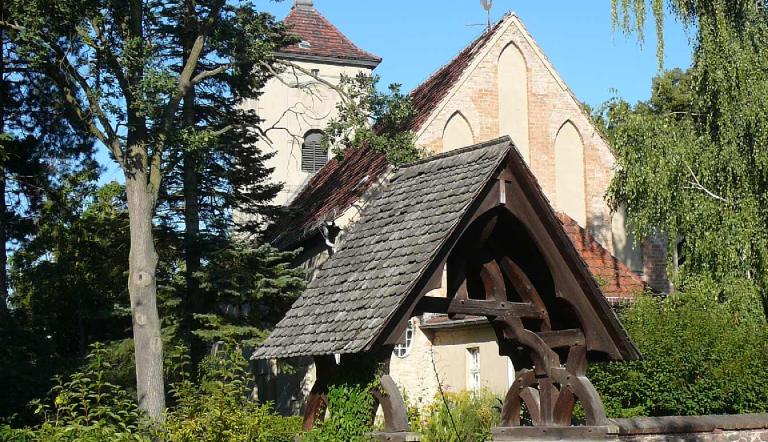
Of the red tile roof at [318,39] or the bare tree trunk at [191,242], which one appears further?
the red tile roof at [318,39]

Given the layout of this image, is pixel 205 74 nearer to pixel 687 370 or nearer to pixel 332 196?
pixel 332 196

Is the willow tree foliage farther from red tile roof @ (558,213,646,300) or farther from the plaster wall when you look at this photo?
the plaster wall

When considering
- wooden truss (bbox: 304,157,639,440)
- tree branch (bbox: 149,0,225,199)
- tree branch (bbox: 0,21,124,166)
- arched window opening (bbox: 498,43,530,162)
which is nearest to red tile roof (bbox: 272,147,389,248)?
arched window opening (bbox: 498,43,530,162)

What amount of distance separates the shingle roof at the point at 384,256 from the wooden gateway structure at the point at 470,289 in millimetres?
14

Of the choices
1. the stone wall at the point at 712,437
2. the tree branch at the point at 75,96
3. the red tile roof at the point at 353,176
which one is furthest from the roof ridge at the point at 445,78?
the stone wall at the point at 712,437

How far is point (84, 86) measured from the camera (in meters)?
19.8

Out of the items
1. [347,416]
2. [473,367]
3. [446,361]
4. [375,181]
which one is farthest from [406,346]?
[347,416]

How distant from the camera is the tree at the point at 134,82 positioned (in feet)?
61.3

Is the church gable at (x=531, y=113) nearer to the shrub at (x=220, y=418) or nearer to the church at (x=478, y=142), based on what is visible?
the church at (x=478, y=142)

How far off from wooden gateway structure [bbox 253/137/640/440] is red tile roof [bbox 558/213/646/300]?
530 inches

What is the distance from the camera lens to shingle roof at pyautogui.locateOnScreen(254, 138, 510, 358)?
339 inches

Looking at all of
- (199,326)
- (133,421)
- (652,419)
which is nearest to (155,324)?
(199,326)

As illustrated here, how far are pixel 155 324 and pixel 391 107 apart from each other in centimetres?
665

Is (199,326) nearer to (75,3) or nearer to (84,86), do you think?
(84,86)
